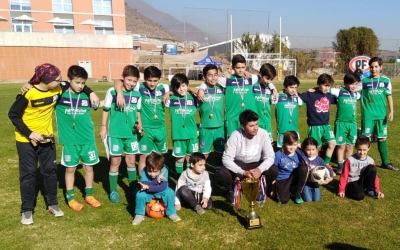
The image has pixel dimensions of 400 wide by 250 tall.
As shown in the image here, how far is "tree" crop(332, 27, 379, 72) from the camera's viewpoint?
1597 inches

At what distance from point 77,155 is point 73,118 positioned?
49cm

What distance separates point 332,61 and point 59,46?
30198 millimetres

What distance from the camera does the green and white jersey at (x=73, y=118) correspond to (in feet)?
14.8

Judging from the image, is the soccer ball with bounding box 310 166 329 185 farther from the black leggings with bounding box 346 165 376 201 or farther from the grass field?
the black leggings with bounding box 346 165 376 201

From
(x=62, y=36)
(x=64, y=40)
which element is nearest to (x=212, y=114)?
(x=64, y=40)

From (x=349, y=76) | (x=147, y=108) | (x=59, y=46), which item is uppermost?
(x=59, y=46)

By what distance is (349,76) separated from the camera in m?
5.95

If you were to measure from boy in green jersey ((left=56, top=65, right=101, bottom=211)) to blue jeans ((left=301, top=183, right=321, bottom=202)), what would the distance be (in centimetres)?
278

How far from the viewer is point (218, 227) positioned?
4160 millimetres

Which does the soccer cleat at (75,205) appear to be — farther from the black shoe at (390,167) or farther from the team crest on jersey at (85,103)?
the black shoe at (390,167)

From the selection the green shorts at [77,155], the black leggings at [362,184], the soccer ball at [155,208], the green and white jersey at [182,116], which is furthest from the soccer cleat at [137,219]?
the black leggings at [362,184]

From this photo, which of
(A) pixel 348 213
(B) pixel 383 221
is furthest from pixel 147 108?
(B) pixel 383 221

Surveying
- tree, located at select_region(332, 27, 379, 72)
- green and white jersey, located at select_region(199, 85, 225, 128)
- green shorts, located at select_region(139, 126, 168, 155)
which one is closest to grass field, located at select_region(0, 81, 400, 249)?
green shorts, located at select_region(139, 126, 168, 155)

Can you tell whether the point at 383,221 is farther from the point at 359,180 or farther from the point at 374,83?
the point at 374,83
